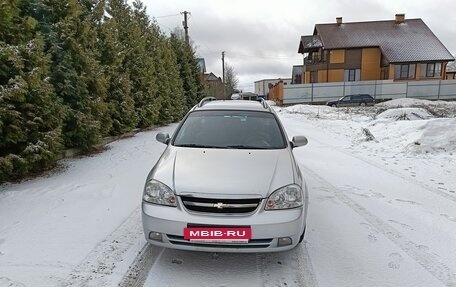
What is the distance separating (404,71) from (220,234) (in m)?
48.0

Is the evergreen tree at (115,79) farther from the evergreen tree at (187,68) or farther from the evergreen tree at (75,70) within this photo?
the evergreen tree at (187,68)

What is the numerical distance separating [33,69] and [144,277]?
4.56 meters

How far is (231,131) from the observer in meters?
4.45

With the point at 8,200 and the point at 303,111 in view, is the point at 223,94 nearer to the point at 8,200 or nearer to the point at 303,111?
the point at 303,111

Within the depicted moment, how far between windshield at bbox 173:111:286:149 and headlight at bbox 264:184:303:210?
0.97 metres

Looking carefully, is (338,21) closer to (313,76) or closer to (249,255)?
(313,76)

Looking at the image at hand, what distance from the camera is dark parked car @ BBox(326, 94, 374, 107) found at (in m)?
37.4

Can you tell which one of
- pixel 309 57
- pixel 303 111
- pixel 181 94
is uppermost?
pixel 309 57

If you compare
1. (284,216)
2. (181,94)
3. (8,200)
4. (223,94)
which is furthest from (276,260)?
(223,94)

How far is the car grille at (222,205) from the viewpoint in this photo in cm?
301

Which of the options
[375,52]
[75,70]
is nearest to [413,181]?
[75,70]

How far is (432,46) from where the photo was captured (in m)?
44.0

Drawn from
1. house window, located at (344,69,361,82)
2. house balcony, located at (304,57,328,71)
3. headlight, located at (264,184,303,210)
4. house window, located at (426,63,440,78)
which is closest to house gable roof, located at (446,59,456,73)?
house window, located at (426,63,440,78)

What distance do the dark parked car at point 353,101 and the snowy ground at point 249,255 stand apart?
3111cm
